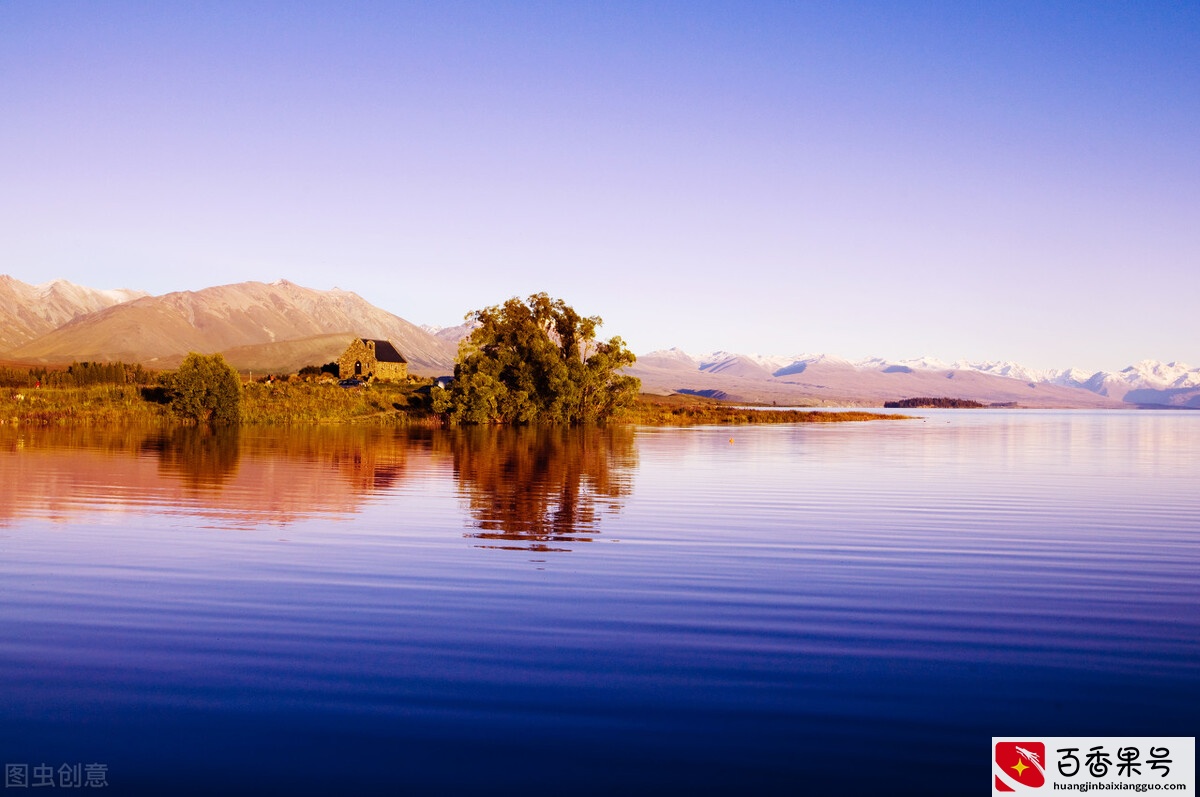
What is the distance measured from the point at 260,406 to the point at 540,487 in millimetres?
70619

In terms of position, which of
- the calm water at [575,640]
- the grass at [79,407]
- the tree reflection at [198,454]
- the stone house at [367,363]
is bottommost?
the calm water at [575,640]

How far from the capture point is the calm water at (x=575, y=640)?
352 inches

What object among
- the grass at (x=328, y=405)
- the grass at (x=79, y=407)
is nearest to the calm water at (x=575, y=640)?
the grass at (x=79, y=407)

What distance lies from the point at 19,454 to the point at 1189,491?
52862mm

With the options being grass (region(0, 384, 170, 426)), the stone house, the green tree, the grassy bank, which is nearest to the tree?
the grassy bank

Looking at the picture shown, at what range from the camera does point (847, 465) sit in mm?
48188

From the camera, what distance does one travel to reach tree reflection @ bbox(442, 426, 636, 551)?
76.1ft

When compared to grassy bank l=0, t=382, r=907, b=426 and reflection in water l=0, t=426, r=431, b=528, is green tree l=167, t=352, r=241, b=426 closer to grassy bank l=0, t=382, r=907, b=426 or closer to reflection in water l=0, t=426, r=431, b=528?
grassy bank l=0, t=382, r=907, b=426

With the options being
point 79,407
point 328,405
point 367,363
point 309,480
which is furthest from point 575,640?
point 367,363

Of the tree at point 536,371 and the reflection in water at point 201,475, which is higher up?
the tree at point 536,371

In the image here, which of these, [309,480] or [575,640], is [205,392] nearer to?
[309,480]

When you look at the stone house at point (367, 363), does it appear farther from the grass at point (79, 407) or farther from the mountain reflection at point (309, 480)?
the mountain reflection at point (309, 480)

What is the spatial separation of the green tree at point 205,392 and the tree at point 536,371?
2051cm

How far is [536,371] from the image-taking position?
105 metres
